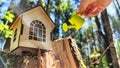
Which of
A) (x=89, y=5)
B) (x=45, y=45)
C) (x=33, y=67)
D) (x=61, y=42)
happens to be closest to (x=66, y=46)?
(x=61, y=42)

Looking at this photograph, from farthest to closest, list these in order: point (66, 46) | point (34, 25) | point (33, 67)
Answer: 1. point (66, 46)
2. point (34, 25)
3. point (33, 67)

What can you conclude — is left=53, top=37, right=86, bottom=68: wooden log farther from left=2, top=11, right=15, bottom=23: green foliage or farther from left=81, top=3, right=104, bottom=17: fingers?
left=81, top=3, right=104, bottom=17: fingers

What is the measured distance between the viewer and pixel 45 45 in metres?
1.28

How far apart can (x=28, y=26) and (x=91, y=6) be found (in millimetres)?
1042

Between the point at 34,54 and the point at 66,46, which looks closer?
the point at 34,54

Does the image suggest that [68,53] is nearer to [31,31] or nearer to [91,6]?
[31,31]

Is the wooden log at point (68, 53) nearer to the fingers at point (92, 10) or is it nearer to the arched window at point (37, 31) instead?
the arched window at point (37, 31)

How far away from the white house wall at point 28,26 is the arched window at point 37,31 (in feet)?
0.07

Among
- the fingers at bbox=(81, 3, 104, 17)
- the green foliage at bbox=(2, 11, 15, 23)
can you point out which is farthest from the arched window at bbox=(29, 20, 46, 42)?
the fingers at bbox=(81, 3, 104, 17)

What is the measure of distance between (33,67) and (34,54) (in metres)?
0.08

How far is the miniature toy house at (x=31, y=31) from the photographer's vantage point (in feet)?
4.03

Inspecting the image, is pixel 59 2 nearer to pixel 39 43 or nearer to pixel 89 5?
pixel 39 43

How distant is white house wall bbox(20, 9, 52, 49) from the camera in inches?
48.4

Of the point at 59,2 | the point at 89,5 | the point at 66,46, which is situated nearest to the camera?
the point at 89,5
